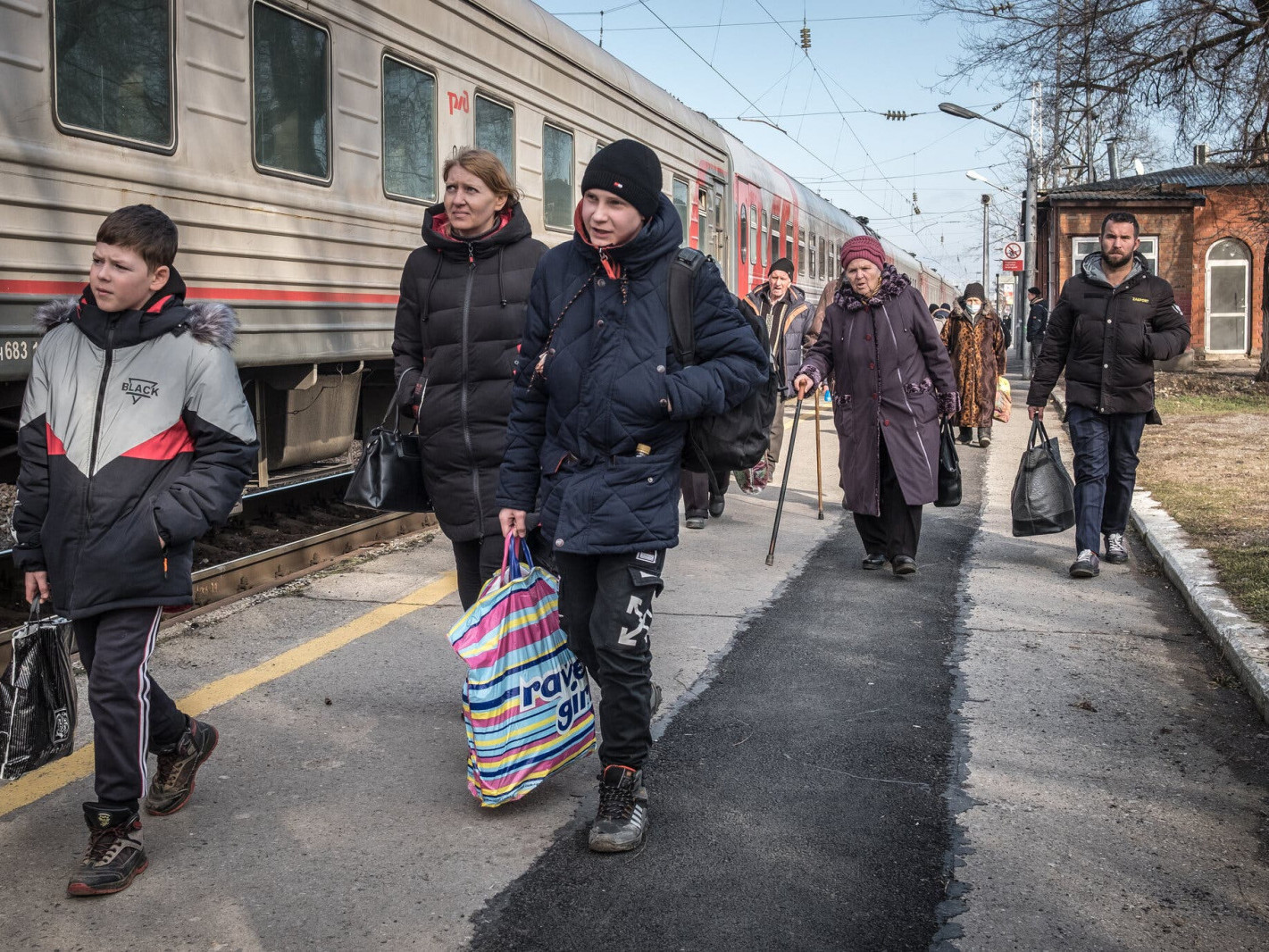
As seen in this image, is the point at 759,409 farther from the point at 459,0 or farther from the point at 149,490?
the point at 459,0

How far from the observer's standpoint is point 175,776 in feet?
12.4

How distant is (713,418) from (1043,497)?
444 cm

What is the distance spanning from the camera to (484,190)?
428 centimetres

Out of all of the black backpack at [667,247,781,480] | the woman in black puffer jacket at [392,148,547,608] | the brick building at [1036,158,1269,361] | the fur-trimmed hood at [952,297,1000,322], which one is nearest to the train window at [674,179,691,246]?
the fur-trimmed hood at [952,297,1000,322]

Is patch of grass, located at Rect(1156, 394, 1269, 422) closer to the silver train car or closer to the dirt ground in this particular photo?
the dirt ground

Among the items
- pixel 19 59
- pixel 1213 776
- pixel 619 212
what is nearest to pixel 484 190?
pixel 619 212

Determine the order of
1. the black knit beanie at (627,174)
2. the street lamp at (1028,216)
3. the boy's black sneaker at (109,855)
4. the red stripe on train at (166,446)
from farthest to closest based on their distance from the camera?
the street lamp at (1028,216) → the black knit beanie at (627,174) → the red stripe on train at (166,446) → the boy's black sneaker at (109,855)

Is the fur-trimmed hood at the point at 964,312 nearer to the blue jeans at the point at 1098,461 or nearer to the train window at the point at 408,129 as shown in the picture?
the blue jeans at the point at 1098,461

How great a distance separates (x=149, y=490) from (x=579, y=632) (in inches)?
47.3

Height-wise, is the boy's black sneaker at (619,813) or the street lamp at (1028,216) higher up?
the street lamp at (1028,216)

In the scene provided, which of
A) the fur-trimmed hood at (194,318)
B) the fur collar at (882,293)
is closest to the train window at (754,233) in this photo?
the fur collar at (882,293)

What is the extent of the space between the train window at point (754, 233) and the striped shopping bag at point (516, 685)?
577 inches

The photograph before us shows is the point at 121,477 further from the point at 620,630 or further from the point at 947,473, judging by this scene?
the point at 947,473

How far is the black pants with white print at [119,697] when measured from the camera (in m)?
3.37
